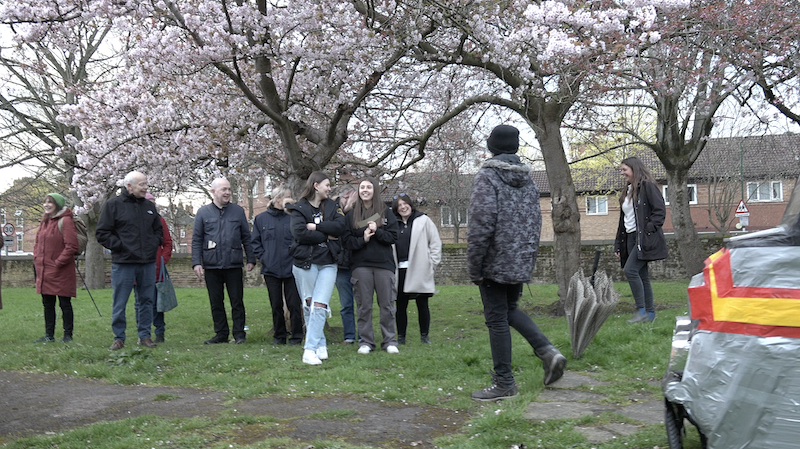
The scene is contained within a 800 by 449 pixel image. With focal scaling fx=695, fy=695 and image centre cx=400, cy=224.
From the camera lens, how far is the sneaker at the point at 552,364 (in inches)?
206

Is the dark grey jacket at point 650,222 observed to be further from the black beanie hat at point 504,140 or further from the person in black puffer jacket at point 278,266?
the person in black puffer jacket at point 278,266

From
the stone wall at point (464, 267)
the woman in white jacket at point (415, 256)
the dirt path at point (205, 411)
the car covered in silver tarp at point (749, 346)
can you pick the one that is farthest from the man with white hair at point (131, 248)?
the stone wall at point (464, 267)

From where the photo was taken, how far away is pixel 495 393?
5.18m

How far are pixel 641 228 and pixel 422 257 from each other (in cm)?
254

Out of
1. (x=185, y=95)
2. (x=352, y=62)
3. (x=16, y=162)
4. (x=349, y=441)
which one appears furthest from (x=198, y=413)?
(x=16, y=162)

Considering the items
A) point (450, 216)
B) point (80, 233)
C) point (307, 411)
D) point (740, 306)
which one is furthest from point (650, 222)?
point (450, 216)

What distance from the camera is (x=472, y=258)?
502 cm

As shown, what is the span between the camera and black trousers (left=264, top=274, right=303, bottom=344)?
873cm

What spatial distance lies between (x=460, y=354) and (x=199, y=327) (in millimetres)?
5633

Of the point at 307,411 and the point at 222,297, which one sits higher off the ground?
the point at 222,297

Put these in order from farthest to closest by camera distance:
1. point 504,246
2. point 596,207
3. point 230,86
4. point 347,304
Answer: point 596,207 → point 230,86 → point 347,304 → point 504,246

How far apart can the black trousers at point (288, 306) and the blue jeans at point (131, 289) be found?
1.39 meters

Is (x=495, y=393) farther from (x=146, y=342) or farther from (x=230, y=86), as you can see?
(x=230, y=86)

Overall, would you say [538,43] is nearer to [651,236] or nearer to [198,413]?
[651,236]
